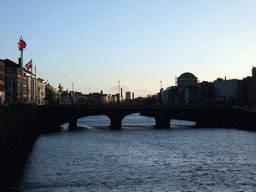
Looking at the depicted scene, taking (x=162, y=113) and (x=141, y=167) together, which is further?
(x=162, y=113)

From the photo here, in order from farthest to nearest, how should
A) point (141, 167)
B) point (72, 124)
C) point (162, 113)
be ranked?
point (162, 113) < point (72, 124) < point (141, 167)

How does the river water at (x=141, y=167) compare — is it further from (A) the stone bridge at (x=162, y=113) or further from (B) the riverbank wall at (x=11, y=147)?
(A) the stone bridge at (x=162, y=113)

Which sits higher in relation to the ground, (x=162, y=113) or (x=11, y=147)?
(x=162, y=113)

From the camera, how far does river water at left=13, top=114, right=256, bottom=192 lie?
126 ft

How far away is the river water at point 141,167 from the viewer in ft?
126

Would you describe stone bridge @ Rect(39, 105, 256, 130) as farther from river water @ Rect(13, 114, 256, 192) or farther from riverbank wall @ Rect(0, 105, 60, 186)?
riverbank wall @ Rect(0, 105, 60, 186)

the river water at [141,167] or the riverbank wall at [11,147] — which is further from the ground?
the riverbank wall at [11,147]

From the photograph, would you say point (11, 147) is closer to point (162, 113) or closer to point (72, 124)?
point (72, 124)

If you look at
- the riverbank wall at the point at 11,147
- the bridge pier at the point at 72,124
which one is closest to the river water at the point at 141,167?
the riverbank wall at the point at 11,147

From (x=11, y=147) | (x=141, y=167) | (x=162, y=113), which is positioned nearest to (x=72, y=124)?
(x=162, y=113)

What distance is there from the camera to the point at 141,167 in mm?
48188

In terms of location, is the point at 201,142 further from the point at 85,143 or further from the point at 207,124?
the point at 207,124

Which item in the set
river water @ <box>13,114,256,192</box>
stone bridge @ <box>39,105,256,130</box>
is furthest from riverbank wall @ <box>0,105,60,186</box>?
stone bridge @ <box>39,105,256,130</box>

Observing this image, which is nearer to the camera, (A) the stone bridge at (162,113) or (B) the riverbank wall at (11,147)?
(B) the riverbank wall at (11,147)
